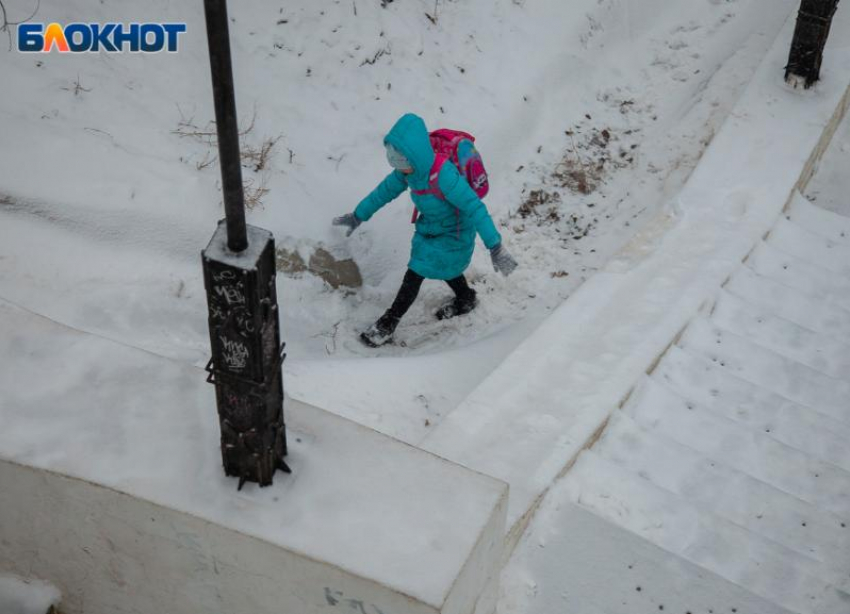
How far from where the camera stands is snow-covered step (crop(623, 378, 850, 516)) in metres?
4.15

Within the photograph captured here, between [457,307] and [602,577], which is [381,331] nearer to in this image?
[457,307]

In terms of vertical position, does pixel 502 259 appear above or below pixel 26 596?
above

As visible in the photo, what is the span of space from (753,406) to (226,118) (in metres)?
3.26

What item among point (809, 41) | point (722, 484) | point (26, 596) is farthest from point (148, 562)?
point (809, 41)

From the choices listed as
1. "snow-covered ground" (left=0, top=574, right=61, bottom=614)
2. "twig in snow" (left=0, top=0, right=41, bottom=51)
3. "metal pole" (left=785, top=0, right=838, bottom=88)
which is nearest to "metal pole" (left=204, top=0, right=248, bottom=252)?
"snow-covered ground" (left=0, top=574, right=61, bottom=614)

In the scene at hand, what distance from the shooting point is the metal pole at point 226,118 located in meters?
2.13

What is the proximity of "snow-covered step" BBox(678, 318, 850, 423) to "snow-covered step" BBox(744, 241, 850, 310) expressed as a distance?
0.67 meters

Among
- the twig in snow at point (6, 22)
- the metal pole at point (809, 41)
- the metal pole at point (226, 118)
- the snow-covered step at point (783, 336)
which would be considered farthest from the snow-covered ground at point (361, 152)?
the metal pole at point (226, 118)

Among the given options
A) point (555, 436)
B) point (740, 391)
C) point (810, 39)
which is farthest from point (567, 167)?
point (555, 436)

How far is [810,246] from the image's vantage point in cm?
564

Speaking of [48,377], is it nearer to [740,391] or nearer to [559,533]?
[559,533]

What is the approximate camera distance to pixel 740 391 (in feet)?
15.1

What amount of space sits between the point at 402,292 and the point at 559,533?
2033 mm

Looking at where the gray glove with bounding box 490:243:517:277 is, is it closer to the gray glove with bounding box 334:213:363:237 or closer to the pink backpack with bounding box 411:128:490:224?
the pink backpack with bounding box 411:128:490:224
